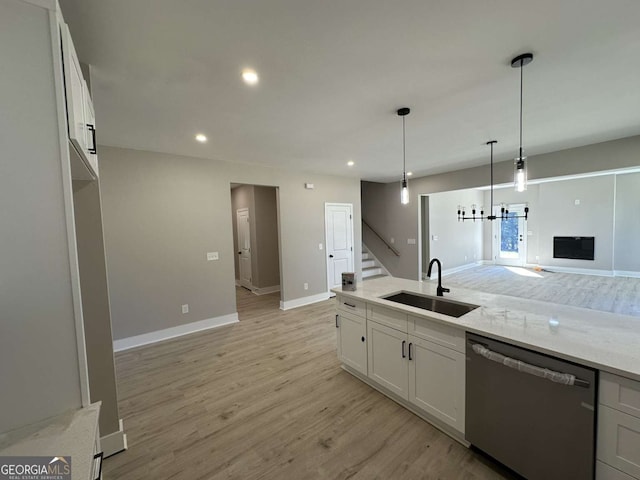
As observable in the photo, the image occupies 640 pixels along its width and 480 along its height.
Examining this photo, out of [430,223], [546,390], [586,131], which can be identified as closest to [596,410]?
[546,390]

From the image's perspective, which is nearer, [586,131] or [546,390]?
[546,390]

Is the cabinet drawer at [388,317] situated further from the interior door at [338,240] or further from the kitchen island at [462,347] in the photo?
the interior door at [338,240]

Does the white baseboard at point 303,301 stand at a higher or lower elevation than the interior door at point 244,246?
lower

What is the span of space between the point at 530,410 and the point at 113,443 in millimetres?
2837

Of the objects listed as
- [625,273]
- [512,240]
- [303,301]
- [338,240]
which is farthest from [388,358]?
[512,240]

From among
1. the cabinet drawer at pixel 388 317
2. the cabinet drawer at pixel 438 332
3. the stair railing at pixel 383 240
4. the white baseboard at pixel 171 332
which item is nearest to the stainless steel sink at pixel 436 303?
the cabinet drawer at pixel 388 317

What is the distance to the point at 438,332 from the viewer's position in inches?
76.0

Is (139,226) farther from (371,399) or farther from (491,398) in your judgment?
(491,398)

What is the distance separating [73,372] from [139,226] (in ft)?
10.5

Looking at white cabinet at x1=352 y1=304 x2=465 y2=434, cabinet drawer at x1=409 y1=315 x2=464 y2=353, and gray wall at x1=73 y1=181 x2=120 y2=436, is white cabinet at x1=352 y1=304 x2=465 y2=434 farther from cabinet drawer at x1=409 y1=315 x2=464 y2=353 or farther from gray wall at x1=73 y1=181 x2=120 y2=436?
gray wall at x1=73 y1=181 x2=120 y2=436

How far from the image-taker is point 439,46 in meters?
1.69

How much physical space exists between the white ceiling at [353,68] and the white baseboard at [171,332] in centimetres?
267

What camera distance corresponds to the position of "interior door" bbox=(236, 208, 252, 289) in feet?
22.2

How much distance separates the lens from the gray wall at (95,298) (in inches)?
70.2
